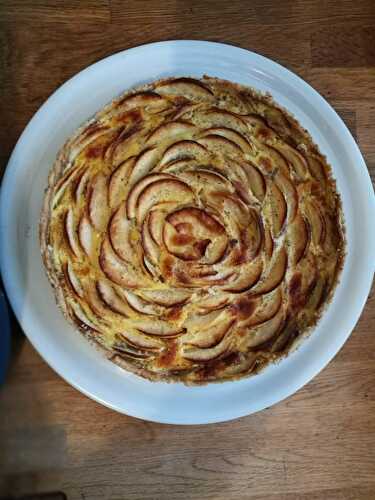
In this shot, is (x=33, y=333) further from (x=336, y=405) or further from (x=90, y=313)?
(x=336, y=405)

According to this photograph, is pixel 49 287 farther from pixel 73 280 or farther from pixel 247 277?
pixel 247 277

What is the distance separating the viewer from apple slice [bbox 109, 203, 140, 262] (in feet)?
4.53

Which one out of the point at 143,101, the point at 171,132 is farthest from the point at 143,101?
the point at 171,132

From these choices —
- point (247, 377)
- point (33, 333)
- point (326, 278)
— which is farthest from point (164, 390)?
point (326, 278)

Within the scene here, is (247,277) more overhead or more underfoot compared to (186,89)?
more underfoot

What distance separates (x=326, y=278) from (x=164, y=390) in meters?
0.53

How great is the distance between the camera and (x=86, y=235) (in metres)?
1.40

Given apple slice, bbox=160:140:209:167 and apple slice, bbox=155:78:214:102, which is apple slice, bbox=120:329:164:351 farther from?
apple slice, bbox=155:78:214:102

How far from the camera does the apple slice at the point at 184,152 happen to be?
1396mm

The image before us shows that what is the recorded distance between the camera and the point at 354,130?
1.81m

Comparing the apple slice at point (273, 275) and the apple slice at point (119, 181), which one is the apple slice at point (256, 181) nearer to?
the apple slice at point (273, 275)

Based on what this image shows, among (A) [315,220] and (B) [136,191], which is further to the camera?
(A) [315,220]

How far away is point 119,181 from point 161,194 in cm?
10

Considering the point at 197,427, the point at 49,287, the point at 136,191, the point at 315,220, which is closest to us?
the point at 136,191
